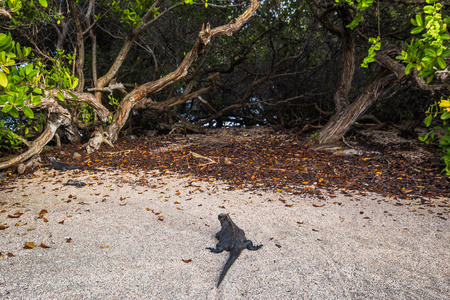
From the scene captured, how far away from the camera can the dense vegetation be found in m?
6.49

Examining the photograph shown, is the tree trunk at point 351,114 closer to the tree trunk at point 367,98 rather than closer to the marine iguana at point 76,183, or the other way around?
the tree trunk at point 367,98

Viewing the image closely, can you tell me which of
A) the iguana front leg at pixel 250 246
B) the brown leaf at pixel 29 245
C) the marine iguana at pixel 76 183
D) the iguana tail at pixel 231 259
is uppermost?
the iguana tail at pixel 231 259

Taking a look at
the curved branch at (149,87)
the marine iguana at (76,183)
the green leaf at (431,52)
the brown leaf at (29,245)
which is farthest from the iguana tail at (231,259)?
the curved branch at (149,87)

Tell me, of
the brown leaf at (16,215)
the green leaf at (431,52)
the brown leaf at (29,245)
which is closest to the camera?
the green leaf at (431,52)

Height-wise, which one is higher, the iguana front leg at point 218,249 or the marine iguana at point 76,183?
the iguana front leg at point 218,249

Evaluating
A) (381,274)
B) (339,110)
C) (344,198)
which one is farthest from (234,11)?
(381,274)

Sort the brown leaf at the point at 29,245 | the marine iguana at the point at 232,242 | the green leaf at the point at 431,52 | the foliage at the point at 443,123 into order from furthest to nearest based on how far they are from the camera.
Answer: the brown leaf at the point at 29,245 → the marine iguana at the point at 232,242 → the green leaf at the point at 431,52 → the foliage at the point at 443,123

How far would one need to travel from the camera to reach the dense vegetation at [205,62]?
6.49m

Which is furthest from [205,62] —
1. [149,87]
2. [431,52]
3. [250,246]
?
[431,52]

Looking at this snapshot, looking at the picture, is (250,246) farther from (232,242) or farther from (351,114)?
(351,114)

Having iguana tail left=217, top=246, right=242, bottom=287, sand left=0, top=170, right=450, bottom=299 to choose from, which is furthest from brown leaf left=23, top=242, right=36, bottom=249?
iguana tail left=217, top=246, right=242, bottom=287

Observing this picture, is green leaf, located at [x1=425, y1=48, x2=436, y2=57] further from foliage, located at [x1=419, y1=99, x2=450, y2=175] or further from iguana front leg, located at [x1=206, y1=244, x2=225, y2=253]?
iguana front leg, located at [x1=206, y1=244, x2=225, y2=253]

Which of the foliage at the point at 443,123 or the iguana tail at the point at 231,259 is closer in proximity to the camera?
the foliage at the point at 443,123

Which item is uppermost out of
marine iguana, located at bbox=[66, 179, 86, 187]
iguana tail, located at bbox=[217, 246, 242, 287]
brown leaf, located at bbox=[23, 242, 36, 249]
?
iguana tail, located at bbox=[217, 246, 242, 287]
